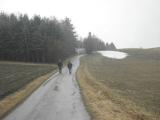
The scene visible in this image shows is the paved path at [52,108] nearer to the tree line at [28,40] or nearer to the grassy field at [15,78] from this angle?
the grassy field at [15,78]

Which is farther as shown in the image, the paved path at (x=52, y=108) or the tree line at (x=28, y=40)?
the tree line at (x=28, y=40)

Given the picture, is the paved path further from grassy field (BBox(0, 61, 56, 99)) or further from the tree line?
the tree line

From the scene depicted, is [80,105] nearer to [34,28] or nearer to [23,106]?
[23,106]

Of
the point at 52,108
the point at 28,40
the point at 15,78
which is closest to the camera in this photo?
the point at 52,108

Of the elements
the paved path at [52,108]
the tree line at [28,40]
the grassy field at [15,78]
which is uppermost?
the tree line at [28,40]

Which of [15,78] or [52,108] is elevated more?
[52,108]

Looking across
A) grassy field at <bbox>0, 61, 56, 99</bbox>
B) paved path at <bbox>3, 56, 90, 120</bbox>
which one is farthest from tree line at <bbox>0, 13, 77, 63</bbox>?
paved path at <bbox>3, 56, 90, 120</bbox>

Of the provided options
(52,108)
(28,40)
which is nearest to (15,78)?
(52,108)

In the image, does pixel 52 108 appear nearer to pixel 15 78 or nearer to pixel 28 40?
pixel 15 78

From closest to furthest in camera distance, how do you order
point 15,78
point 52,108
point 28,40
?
point 52,108
point 15,78
point 28,40

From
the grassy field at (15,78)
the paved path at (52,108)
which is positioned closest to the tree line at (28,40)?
the grassy field at (15,78)

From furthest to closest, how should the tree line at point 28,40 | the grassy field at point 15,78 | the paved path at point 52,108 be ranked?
1. the tree line at point 28,40
2. the grassy field at point 15,78
3. the paved path at point 52,108

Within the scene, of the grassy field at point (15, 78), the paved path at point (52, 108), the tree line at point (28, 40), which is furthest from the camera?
the tree line at point (28, 40)

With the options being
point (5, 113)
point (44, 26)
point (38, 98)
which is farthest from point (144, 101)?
point (44, 26)
